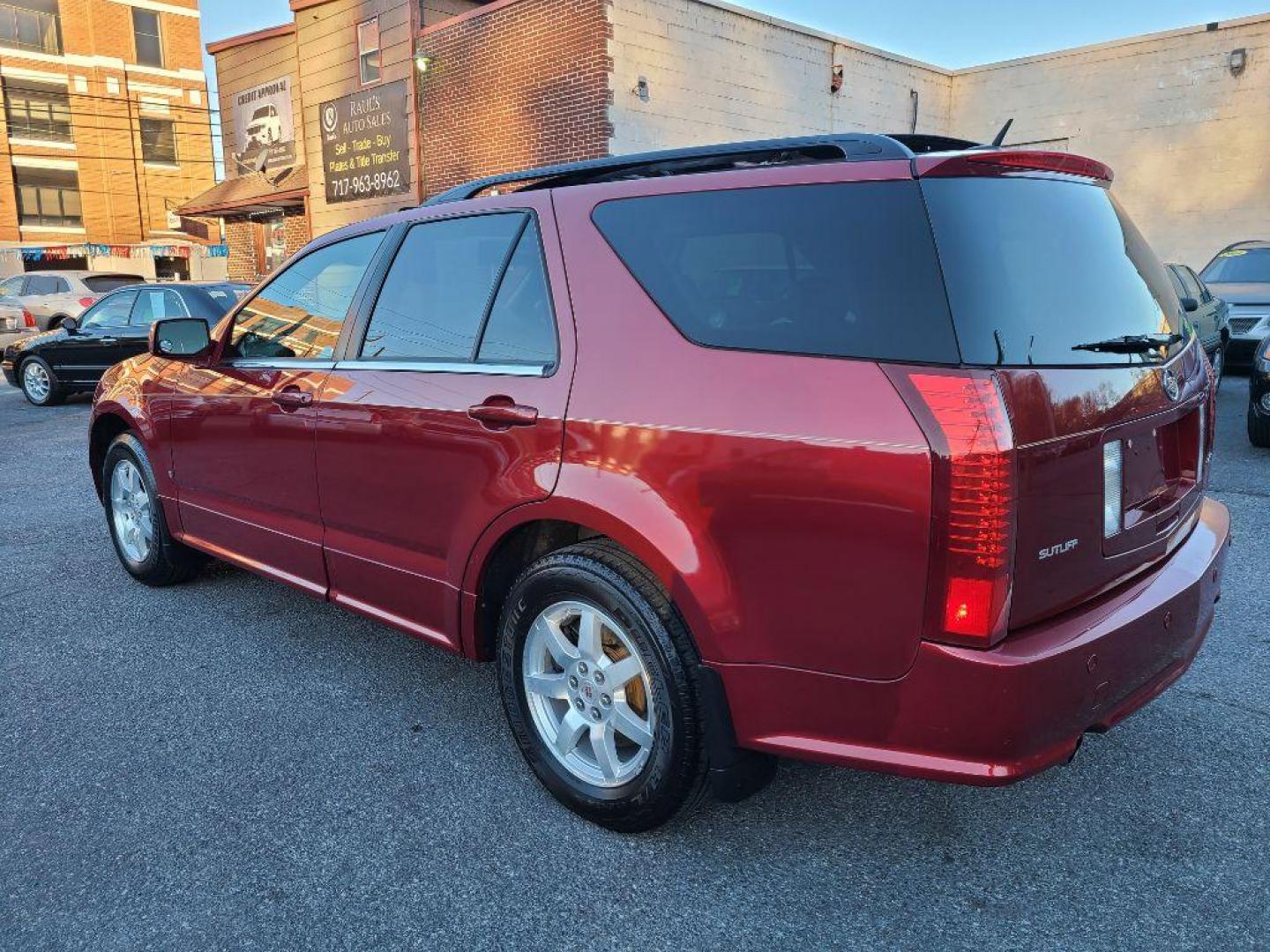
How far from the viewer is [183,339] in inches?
160

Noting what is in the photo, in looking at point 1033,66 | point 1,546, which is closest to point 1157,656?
point 1,546

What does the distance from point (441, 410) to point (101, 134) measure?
4778cm

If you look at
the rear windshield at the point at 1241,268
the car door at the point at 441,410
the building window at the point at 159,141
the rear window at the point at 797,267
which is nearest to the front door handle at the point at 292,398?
the car door at the point at 441,410

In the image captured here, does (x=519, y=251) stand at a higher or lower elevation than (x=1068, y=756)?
higher

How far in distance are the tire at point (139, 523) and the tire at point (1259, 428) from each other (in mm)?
7824

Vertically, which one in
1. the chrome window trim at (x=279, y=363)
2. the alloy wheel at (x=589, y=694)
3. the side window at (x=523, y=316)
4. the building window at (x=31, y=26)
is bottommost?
the alloy wheel at (x=589, y=694)

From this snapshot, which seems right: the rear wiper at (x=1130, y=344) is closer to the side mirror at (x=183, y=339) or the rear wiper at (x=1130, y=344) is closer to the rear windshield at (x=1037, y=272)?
the rear windshield at (x=1037, y=272)

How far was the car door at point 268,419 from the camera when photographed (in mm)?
3545

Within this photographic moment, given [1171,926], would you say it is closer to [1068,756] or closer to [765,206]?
[1068,756]

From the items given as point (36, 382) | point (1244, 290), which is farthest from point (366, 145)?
point (1244, 290)

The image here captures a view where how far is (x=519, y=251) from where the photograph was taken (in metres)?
2.90

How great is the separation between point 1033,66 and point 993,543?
1964 centimetres

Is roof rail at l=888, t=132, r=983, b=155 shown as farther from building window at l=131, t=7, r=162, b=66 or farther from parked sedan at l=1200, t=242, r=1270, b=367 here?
building window at l=131, t=7, r=162, b=66

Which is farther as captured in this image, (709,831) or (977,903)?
(709,831)
